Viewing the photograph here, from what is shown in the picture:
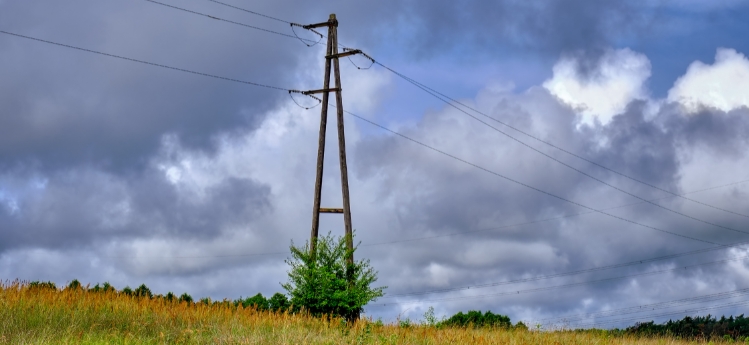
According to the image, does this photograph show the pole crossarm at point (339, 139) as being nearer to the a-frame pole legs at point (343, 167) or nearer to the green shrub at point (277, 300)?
the a-frame pole legs at point (343, 167)

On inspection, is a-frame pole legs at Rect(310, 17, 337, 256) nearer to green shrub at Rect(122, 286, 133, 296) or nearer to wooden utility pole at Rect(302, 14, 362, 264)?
wooden utility pole at Rect(302, 14, 362, 264)

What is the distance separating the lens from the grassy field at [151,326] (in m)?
18.1

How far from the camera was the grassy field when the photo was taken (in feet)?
59.3

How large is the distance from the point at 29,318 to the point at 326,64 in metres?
18.2

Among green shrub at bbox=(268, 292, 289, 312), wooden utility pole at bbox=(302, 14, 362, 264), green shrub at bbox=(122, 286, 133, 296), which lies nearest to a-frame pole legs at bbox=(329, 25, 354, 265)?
wooden utility pole at bbox=(302, 14, 362, 264)

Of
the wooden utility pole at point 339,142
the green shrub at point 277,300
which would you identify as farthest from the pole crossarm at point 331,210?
the green shrub at point 277,300

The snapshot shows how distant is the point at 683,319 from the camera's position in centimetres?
Result: 4544

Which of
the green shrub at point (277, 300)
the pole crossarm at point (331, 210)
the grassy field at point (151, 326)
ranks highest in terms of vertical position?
the pole crossarm at point (331, 210)

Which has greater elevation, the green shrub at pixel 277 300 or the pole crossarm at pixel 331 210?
the pole crossarm at pixel 331 210

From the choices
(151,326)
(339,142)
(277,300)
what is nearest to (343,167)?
(339,142)

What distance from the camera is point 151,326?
803 inches

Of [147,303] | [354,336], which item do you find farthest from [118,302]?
[354,336]

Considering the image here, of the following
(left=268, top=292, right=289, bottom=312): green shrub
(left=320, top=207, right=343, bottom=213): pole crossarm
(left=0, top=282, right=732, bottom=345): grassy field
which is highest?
(left=320, top=207, right=343, bottom=213): pole crossarm

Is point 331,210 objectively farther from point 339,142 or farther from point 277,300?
point 277,300
